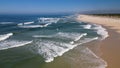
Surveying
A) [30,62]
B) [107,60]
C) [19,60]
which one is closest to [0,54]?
[19,60]

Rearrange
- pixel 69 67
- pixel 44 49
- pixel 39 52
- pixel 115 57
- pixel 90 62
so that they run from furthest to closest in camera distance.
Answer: pixel 44 49 < pixel 39 52 < pixel 115 57 < pixel 90 62 < pixel 69 67

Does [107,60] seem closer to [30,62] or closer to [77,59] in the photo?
[77,59]

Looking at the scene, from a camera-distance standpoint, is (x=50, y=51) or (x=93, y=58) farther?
(x=50, y=51)

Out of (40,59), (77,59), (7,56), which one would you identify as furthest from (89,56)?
(7,56)

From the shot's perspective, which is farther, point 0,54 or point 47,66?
point 0,54

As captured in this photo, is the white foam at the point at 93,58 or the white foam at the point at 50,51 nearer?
the white foam at the point at 93,58

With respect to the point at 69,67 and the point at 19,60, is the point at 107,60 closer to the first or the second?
the point at 69,67

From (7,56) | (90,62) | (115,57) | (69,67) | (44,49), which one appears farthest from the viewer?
(44,49)

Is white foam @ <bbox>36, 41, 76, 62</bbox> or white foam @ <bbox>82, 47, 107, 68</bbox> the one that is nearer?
white foam @ <bbox>82, 47, 107, 68</bbox>

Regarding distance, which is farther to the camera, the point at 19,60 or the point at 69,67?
the point at 19,60
